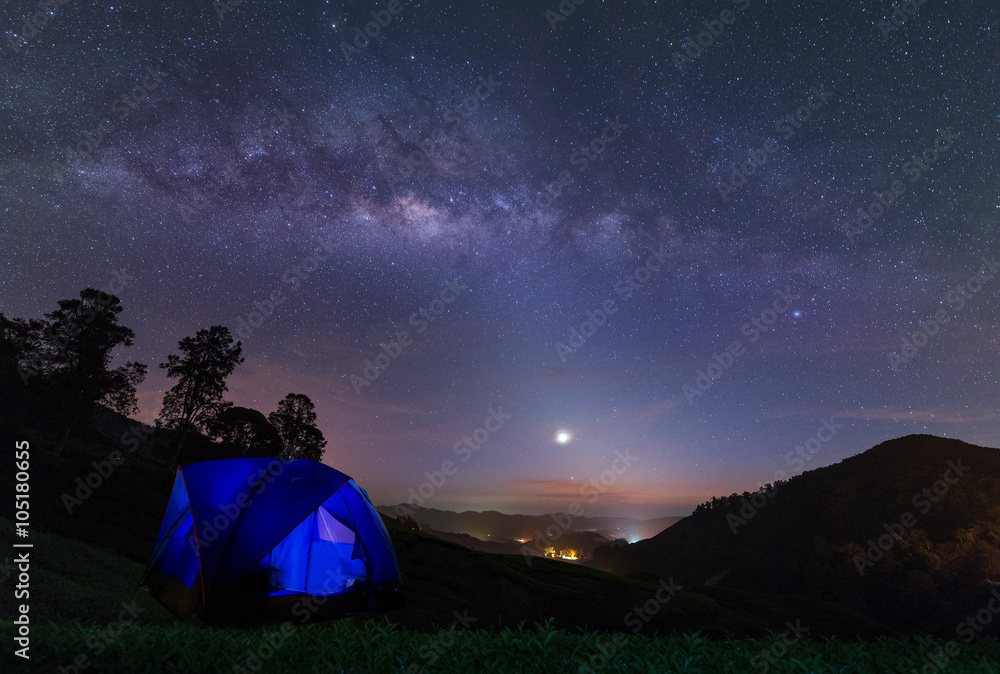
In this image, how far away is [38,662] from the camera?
554 cm

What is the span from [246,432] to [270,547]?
90.0 feet

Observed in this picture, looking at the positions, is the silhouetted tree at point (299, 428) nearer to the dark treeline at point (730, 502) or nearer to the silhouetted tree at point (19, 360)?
the silhouetted tree at point (19, 360)

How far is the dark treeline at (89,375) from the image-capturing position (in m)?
25.2

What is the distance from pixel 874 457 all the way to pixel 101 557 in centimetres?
6635

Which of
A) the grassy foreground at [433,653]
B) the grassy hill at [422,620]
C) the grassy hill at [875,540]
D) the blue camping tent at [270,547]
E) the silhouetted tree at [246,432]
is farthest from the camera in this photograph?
the grassy hill at [875,540]

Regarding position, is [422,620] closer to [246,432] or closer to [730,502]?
[246,432]

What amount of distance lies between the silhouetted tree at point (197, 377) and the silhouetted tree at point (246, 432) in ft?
4.84

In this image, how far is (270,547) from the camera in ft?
31.0

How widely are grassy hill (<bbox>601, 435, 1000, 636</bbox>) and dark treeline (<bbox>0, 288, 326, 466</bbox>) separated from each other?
126ft

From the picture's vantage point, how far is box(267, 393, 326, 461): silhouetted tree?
35.9 meters

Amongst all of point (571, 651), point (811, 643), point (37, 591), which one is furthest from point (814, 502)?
point (37, 591)

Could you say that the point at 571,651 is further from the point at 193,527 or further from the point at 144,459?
the point at 144,459

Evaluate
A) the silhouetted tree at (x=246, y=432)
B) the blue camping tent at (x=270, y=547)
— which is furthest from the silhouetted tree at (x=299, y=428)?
the blue camping tent at (x=270, y=547)

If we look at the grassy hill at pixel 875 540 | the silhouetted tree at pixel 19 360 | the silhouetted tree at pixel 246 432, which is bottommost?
the grassy hill at pixel 875 540
